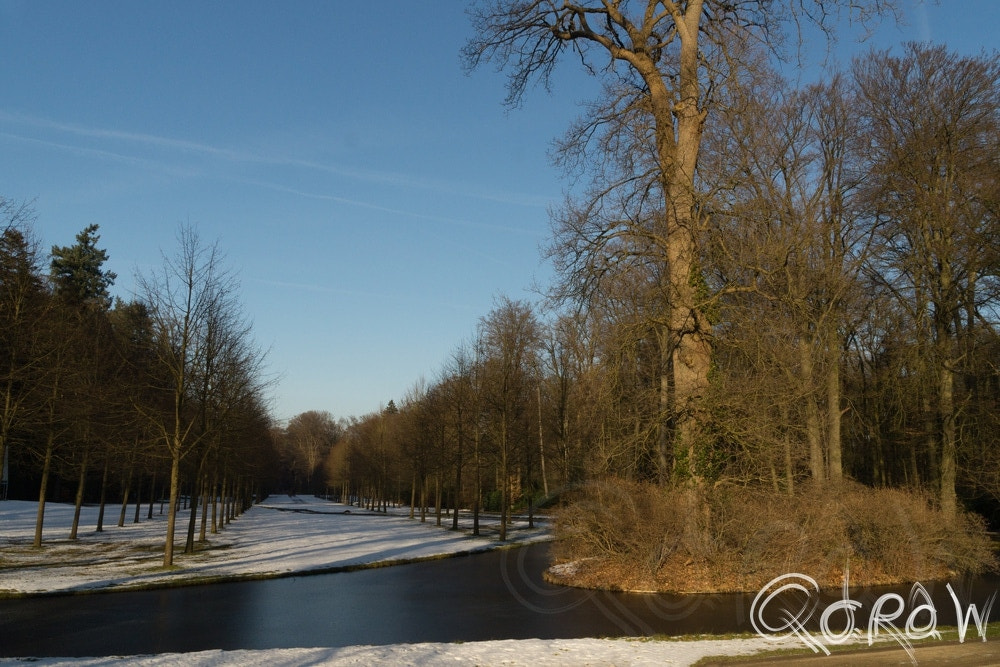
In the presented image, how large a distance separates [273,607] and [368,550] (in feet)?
43.4

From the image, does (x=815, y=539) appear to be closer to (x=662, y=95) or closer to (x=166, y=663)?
(x=662, y=95)

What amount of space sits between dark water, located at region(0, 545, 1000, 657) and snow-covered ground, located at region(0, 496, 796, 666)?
1.33m

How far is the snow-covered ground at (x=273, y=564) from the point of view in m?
9.41

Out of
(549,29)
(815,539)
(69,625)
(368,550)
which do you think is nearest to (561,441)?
(368,550)

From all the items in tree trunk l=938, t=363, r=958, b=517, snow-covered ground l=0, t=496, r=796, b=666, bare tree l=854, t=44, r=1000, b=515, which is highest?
bare tree l=854, t=44, r=1000, b=515

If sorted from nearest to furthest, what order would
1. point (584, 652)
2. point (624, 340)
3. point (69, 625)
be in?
point (584, 652) → point (69, 625) → point (624, 340)

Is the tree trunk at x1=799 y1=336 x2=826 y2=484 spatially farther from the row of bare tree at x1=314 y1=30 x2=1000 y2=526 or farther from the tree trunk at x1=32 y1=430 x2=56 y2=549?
the tree trunk at x1=32 y1=430 x2=56 y2=549

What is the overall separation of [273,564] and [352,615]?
390 inches

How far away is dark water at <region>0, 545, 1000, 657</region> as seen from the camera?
11.4 m

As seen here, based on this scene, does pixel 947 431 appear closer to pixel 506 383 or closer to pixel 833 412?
pixel 833 412

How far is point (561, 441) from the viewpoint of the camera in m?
40.8

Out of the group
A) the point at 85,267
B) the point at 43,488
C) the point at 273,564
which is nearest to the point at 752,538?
the point at 273,564

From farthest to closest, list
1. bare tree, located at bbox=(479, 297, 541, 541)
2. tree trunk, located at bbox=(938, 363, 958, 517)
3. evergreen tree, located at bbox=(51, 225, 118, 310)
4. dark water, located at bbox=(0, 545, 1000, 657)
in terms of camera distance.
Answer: evergreen tree, located at bbox=(51, 225, 118, 310) < bare tree, located at bbox=(479, 297, 541, 541) < tree trunk, located at bbox=(938, 363, 958, 517) < dark water, located at bbox=(0, 545, 1000, 657)

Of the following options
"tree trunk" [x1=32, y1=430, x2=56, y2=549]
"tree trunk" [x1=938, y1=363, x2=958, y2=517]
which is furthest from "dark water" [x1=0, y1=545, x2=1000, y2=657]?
"tree trunk" [x1=32, y1=430, x2=56, y2=549]
